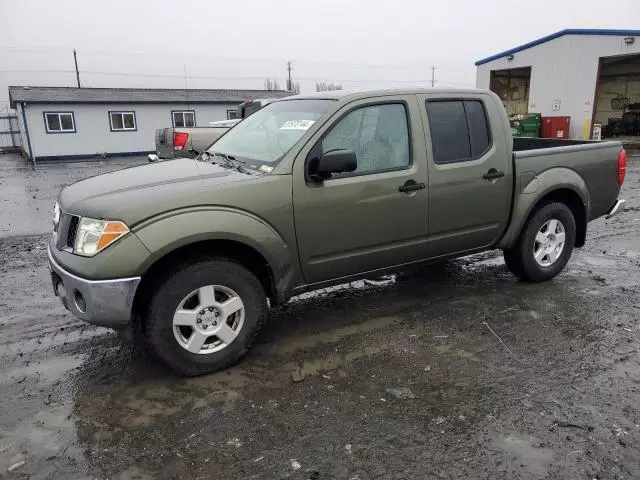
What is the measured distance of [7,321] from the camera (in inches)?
175

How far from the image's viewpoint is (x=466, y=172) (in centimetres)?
439

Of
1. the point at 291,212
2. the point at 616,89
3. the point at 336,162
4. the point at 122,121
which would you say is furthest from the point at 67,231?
the point at 616,89

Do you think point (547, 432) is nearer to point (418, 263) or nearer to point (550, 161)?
point (418, 263)

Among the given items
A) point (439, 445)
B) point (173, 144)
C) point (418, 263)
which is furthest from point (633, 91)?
point (439, 445)

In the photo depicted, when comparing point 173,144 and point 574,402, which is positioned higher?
point 173,144

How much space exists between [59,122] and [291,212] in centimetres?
2567

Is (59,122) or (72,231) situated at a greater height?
(59,122)

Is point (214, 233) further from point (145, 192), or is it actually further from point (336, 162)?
point (336, 162)

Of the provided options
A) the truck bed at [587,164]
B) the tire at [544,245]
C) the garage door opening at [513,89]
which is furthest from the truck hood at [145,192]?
the garage door opening at [513,89]

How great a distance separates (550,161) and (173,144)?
944cm

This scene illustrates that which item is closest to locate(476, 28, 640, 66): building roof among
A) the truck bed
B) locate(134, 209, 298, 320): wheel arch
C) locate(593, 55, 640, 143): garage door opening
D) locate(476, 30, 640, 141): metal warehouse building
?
locate(476, 30, 640, 141): metal warehouse building

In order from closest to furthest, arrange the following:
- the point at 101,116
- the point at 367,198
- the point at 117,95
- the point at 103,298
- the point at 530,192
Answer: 1. the point at 103,298
2. the point at 367,198
3. the point at 530,192
4. the point at 101,116
5. the point at 117,95

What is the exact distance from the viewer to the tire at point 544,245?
4996 mm

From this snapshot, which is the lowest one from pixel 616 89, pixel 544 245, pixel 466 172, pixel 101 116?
pixel 544 245
